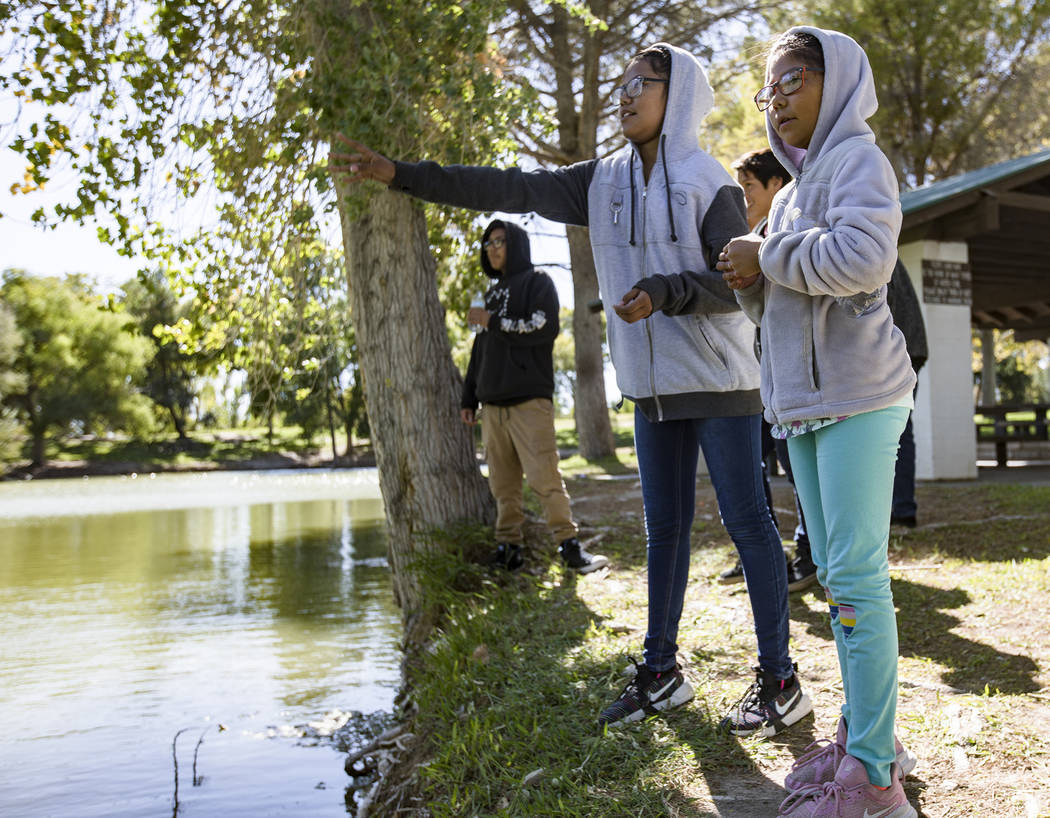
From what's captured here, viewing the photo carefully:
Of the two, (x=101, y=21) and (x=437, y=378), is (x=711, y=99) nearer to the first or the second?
(x=437, y=378)

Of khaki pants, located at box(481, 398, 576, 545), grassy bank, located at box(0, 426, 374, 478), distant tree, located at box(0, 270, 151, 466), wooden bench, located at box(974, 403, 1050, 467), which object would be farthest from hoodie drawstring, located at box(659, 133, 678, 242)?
distant tree, located at box(0, 270, 151, 466)

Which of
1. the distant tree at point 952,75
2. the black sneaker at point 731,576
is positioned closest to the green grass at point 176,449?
the distant tree at point 952,75

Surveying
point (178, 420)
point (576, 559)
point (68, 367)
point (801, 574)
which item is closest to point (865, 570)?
point (801, 574)

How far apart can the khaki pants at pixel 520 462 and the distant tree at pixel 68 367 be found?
48.5 metres

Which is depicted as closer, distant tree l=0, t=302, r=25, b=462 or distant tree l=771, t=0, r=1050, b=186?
distant tree l=771, t=0, r=1050, b=186

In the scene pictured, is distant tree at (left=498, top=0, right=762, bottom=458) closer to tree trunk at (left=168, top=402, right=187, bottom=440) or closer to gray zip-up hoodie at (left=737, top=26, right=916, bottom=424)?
gray zip-up hoodie at (left=737, top=26, right=916, bottom=424)

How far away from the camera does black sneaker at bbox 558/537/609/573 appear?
582 centimetres

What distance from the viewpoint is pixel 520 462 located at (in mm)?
5863

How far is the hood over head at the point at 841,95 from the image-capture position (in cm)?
249

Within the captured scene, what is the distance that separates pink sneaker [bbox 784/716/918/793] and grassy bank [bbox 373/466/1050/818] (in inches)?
3.2

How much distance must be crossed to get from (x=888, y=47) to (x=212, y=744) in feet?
76.7

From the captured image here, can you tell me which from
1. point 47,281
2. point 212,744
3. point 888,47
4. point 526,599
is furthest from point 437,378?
point 47,281

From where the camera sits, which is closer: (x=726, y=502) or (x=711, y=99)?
(x=726, y=502)

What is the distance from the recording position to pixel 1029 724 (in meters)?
3.07
